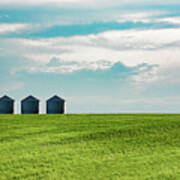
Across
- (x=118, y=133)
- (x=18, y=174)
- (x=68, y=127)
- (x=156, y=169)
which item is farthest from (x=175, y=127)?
(x=18, y=174)

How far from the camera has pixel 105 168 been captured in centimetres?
1502

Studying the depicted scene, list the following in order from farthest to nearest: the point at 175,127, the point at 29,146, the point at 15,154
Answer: the point at 175,127
the point at 29,146
the point at 15,154

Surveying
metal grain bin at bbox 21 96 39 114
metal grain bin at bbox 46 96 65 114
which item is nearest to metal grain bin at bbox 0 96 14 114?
metal grain bin at bbox 21 96 39 114

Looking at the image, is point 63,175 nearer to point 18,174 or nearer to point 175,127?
point 18,174

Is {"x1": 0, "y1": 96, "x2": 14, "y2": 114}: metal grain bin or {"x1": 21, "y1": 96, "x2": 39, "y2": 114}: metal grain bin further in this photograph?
{"x1": 0, "y1": 96, "x2": 14, "y2": 114}: metal grain bin

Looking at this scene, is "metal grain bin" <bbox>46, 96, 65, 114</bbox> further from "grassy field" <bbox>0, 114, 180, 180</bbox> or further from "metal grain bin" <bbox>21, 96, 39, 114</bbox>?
"grassy field" <bbox>0, 114, 180, 180</bbox>

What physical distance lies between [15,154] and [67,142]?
3392 mm

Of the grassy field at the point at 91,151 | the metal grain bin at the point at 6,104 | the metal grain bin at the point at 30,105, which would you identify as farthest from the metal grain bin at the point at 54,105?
the grassy field at the point at 91,151

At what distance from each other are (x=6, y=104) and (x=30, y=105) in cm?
295

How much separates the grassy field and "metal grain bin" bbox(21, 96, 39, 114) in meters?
18.3

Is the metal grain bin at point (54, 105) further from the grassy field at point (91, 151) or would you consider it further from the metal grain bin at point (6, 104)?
the grassy field at point (91, 151)

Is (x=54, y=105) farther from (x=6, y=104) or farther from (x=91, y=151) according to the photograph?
(x=91, y=151)

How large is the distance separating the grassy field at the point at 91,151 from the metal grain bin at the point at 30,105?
18.3 metres

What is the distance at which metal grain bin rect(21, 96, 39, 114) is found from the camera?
43812 millimetres
